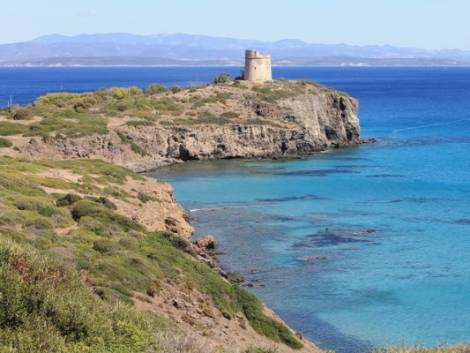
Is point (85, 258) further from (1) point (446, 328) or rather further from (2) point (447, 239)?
(2) point (447, 239)

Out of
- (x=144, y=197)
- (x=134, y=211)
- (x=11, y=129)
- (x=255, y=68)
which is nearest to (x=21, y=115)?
(x=11, y=129)

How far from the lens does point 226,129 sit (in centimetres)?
7344

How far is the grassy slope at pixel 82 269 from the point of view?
11.7 meters

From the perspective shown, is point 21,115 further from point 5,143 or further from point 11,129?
point 5,143

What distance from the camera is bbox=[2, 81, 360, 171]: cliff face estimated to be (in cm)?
6309

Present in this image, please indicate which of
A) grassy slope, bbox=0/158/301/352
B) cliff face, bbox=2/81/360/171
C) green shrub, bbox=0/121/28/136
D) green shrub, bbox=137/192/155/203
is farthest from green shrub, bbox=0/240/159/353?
green shrub, bbox=0/121/28/136

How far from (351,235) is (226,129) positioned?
116 feet

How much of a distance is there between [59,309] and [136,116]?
2475 inches

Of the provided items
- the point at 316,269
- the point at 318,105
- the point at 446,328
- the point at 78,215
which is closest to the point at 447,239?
the point at 316,269

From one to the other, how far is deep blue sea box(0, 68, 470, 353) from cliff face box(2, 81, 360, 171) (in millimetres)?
3419

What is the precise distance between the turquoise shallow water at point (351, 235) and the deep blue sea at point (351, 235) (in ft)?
0.21

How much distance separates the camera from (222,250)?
3612 centimetres

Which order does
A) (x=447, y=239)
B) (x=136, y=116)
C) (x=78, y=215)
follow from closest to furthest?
1. (x=78, y=215)
2. (x=447, y=239)
3. (x=136, y=116)

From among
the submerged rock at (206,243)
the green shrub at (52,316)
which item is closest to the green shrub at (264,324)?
the green shrub at (52,316)
